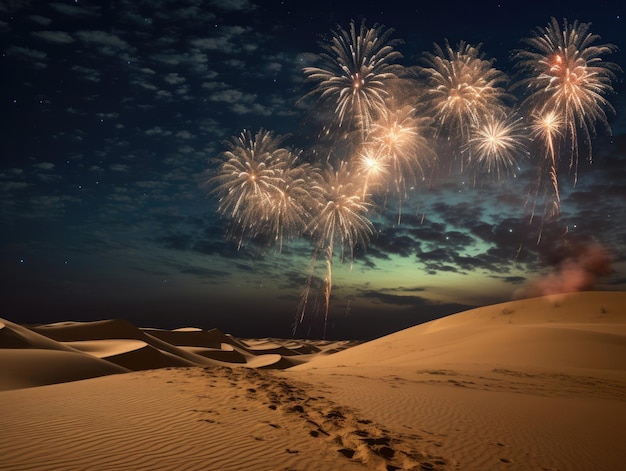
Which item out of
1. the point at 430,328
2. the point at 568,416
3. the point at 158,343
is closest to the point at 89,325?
the point at 158,343

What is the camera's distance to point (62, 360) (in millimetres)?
20578

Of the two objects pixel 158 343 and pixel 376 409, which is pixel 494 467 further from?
pixel 158 343

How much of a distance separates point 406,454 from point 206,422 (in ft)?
12.1

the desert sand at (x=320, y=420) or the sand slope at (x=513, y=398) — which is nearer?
the desert sand at (x=320, y=420)

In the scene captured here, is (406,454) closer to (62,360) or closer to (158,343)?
(62,360)

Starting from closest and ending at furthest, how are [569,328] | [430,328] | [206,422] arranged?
[206,422] < [569,328] < [430,328]

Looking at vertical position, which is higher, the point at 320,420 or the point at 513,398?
the point at 513,398

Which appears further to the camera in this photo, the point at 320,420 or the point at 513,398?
the point at 513,398

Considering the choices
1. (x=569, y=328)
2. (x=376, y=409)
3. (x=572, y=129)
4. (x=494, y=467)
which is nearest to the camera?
(x=494, y=467)


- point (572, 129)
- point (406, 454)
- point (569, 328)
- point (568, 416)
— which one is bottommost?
point (406, 454)

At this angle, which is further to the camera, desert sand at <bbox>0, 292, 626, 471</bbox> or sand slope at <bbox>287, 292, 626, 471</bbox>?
sand slope at <bbox>287, 292, 626, 471</bbox>

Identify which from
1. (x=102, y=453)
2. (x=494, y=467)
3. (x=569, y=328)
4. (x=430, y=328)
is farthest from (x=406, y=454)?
(x=430, y=328)

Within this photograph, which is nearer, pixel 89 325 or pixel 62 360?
pixel 62 360

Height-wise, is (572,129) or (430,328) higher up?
(572,129)
